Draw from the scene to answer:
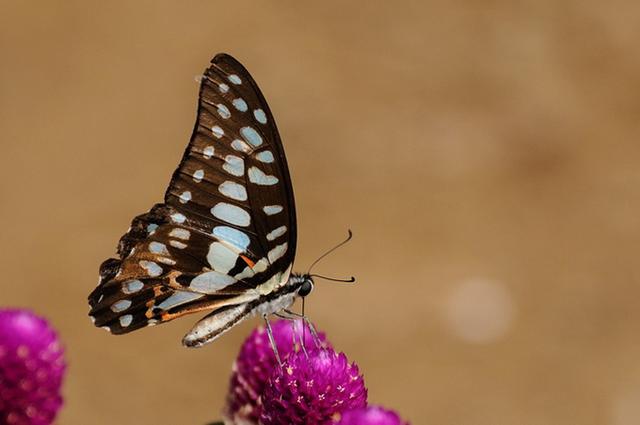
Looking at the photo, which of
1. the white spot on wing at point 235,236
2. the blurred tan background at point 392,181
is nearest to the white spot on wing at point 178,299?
the white spot on wing at point 235,236

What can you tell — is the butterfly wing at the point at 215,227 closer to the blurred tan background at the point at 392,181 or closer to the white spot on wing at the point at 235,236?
the white spot on wing at the point at 235,236

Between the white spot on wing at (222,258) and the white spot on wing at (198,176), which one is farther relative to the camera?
the white spot on wing at (222,258)

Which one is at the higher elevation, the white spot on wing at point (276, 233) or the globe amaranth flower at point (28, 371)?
the white spot on wing at point (276, 233)

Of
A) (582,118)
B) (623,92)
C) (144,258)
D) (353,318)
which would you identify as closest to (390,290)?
(353,318)

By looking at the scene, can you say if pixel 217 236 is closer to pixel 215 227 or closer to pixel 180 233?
pixel 215 227

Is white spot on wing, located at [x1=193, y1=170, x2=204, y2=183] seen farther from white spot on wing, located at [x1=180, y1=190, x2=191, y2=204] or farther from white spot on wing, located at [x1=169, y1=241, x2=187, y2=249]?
white spot on wing, located at [x1=169, y1=241, x2=187, y2=249]

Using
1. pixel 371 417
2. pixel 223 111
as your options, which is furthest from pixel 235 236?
pixel 371 417
